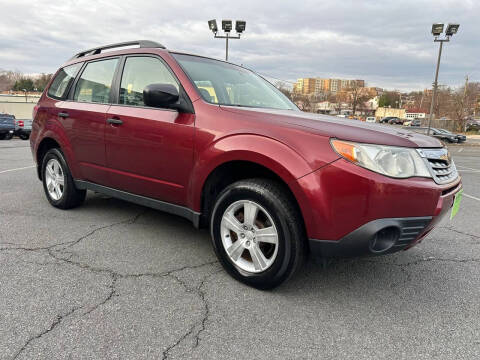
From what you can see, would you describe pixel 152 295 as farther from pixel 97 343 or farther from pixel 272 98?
pixel 272 98

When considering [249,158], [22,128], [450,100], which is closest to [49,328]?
[249,158]

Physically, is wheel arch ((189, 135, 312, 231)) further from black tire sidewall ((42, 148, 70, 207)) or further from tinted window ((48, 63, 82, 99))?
tinted window ((48, 63, 82, 99))

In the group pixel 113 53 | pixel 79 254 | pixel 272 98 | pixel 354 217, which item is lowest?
pixel 79 254

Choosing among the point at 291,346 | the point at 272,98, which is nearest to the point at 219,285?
the point at 291,346

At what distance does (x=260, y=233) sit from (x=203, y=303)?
0.59 meters

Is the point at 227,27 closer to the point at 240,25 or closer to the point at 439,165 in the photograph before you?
the point at 240,25

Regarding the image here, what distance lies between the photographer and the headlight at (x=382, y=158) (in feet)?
6.98

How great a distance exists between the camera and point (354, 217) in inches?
83.7

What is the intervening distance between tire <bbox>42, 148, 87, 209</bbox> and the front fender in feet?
6.46

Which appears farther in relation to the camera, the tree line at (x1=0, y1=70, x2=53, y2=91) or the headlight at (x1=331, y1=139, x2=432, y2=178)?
the tree line at (x1=0, y1=70, x2=53, y2=91)

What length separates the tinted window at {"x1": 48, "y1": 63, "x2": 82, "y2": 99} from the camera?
4141mm

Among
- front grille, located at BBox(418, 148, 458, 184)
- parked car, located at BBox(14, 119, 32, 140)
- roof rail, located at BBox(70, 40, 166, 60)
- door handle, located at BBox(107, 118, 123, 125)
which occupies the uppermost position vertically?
roof rail, located at BBox(70, 40, 166, 60)

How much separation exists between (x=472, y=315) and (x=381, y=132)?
132cm

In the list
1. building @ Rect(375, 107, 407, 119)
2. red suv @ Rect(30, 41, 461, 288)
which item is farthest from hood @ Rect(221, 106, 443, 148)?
building @ Rect(375, 107, 407, 119)
